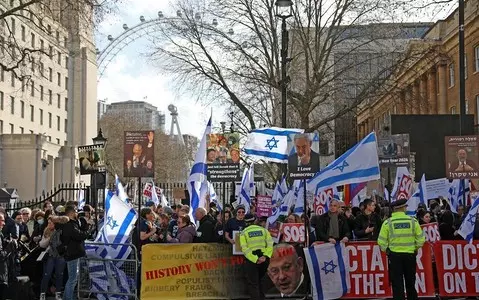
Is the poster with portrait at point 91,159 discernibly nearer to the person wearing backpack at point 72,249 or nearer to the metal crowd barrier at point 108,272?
the metal crowd barrier at point 108,272

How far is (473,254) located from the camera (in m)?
13.5

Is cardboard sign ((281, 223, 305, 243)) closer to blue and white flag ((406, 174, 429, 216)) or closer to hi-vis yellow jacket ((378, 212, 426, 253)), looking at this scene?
hi-vis yellow jacket ((378, 212, 426, 253))

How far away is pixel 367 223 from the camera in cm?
1481

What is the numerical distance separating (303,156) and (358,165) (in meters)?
1.05

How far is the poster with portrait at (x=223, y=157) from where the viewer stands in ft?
47.9

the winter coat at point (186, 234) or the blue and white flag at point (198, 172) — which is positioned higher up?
the blue and white flag at point (198, 172)

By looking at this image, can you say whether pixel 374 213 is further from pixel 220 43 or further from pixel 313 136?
pixel 220 43

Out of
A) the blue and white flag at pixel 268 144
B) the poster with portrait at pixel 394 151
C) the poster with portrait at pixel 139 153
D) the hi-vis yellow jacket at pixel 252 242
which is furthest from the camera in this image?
the blue and white flag at pixel 268 144

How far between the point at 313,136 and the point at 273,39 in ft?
72.0

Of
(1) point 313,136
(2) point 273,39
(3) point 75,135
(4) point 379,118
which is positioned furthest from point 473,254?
(3) point 75,135

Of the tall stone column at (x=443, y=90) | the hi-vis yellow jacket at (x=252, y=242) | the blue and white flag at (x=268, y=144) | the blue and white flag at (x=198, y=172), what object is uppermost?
the tall stone column at (x=443, y=90)

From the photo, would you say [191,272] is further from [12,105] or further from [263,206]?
[12,105]

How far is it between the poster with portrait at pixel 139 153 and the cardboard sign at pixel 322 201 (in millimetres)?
6642

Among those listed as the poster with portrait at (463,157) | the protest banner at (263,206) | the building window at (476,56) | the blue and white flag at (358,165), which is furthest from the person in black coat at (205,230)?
the building window at (476,56)
